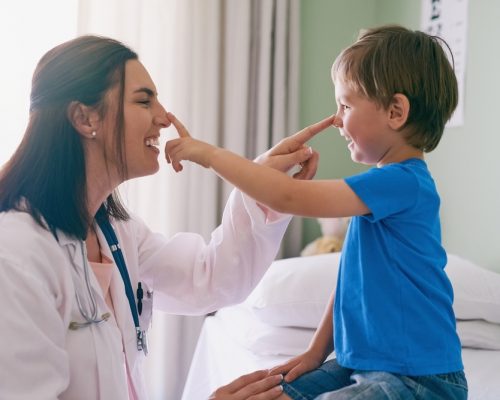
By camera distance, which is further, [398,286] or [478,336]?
[478,336]

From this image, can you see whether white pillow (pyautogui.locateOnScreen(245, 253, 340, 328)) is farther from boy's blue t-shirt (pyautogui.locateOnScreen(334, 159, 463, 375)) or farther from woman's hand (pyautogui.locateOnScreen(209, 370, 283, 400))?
boy's blue t-shirt (pyautogui.locateOnScreen(334, 159, 463, 375))

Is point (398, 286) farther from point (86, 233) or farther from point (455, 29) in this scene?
point (455, 29)

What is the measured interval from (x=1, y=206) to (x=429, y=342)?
0.85m

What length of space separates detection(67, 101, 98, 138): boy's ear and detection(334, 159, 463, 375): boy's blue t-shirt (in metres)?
0.55

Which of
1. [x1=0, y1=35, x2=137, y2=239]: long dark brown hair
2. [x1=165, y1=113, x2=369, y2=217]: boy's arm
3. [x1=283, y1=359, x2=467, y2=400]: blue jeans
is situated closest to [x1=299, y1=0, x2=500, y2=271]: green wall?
[x1=283, y1=359, x2=467, y2=400]: blue jeans

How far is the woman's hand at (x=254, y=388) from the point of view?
115 centimetres

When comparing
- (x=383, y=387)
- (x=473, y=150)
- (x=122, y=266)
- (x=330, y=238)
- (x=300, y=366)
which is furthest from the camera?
(x=330, y=238)

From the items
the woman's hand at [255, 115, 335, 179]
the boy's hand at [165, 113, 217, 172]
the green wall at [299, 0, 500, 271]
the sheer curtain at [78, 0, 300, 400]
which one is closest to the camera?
the boy's hand at [165, 113, 217, 172]

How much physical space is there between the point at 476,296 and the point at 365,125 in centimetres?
91

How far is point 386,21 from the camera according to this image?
2.99m

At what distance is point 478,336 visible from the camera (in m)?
1.75

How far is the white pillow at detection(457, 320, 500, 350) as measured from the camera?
5.74 feet

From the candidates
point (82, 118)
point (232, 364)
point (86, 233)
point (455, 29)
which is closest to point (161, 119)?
point (82, 118)

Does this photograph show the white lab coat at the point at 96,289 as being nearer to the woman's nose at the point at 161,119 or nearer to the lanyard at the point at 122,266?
the lanyard at the point at 122,266
